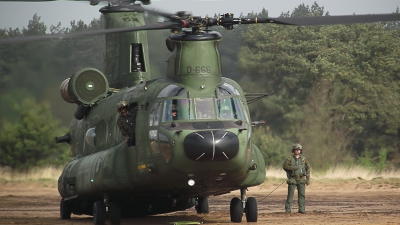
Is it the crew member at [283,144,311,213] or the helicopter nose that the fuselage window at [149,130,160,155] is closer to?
the helicopter nose

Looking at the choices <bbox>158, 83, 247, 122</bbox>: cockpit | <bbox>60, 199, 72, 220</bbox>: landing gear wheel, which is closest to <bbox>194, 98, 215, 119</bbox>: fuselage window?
<bbox>158, 83, 247, 122</bbox>: cockpit

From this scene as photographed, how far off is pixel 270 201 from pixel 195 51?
1029cm

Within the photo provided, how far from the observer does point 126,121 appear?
15.0 m

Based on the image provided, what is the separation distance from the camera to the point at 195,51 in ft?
47.3

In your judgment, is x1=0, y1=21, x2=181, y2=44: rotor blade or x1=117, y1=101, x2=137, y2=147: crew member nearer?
x1=0, y1=21, x2=181, y2=44: rotor blade

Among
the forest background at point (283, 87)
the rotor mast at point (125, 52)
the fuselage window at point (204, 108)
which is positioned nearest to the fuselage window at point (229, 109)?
the fuselage window at point (204, 108)

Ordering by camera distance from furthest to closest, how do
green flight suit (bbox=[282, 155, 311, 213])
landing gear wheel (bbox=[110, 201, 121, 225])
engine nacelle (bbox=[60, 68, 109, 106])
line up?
green flight suit (bbox=[282, 155, 311, 213]) < engine nacelle (bbox=[60, 68, 109, 106]) < landing gear wheel (bbox=[110, 201, 121, 225])

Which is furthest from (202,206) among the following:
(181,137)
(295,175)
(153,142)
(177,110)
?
(181,137)

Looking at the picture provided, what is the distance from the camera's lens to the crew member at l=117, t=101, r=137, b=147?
14.9 m

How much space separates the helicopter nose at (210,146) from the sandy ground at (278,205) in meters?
2.55

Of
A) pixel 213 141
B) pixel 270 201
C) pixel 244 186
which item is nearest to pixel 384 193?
pixel 270 201

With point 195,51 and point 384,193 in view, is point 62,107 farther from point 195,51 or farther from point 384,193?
point 195,51

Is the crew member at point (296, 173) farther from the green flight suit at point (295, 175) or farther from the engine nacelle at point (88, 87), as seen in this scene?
the engine nacelle at point (88, 87)

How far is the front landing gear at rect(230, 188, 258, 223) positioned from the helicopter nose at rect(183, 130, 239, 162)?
201cm
